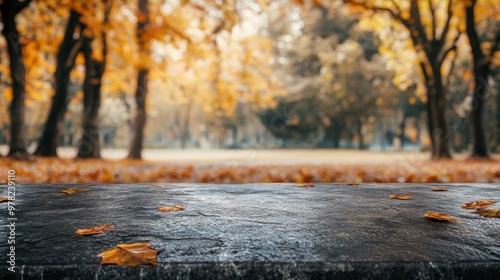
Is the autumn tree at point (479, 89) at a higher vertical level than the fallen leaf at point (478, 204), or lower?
higher

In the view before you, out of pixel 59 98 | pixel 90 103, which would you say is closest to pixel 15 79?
pixel 59 98

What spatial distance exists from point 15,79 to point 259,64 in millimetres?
11862

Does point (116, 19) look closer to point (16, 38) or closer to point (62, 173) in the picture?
point (16, 38)

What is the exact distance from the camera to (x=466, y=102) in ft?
115

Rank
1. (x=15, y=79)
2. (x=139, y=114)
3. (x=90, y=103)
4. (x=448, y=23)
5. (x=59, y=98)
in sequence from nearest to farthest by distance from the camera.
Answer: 1. (x=15, y=79)
2. (x=448, y=23)
3. (x=59, y=98)
4. (x=90, y=103)
5. (x=139, y=114)

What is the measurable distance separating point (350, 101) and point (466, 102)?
32.9 ft

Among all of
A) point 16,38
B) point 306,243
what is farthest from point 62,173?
point 306,243

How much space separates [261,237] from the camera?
74.0 inches

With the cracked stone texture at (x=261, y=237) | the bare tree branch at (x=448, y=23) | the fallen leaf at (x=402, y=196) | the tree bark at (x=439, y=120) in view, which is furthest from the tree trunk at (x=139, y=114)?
the fallen leaf at (x=402, y=196)

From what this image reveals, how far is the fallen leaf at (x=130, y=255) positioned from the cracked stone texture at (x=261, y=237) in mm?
37

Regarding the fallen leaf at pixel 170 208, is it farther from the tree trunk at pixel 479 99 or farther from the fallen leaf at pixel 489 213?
the tree trunk at pixel 479 99

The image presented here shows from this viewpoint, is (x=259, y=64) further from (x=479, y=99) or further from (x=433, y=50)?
(x=479, y=99)

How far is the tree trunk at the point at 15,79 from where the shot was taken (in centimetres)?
1252

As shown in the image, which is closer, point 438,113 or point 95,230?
point 95,230
